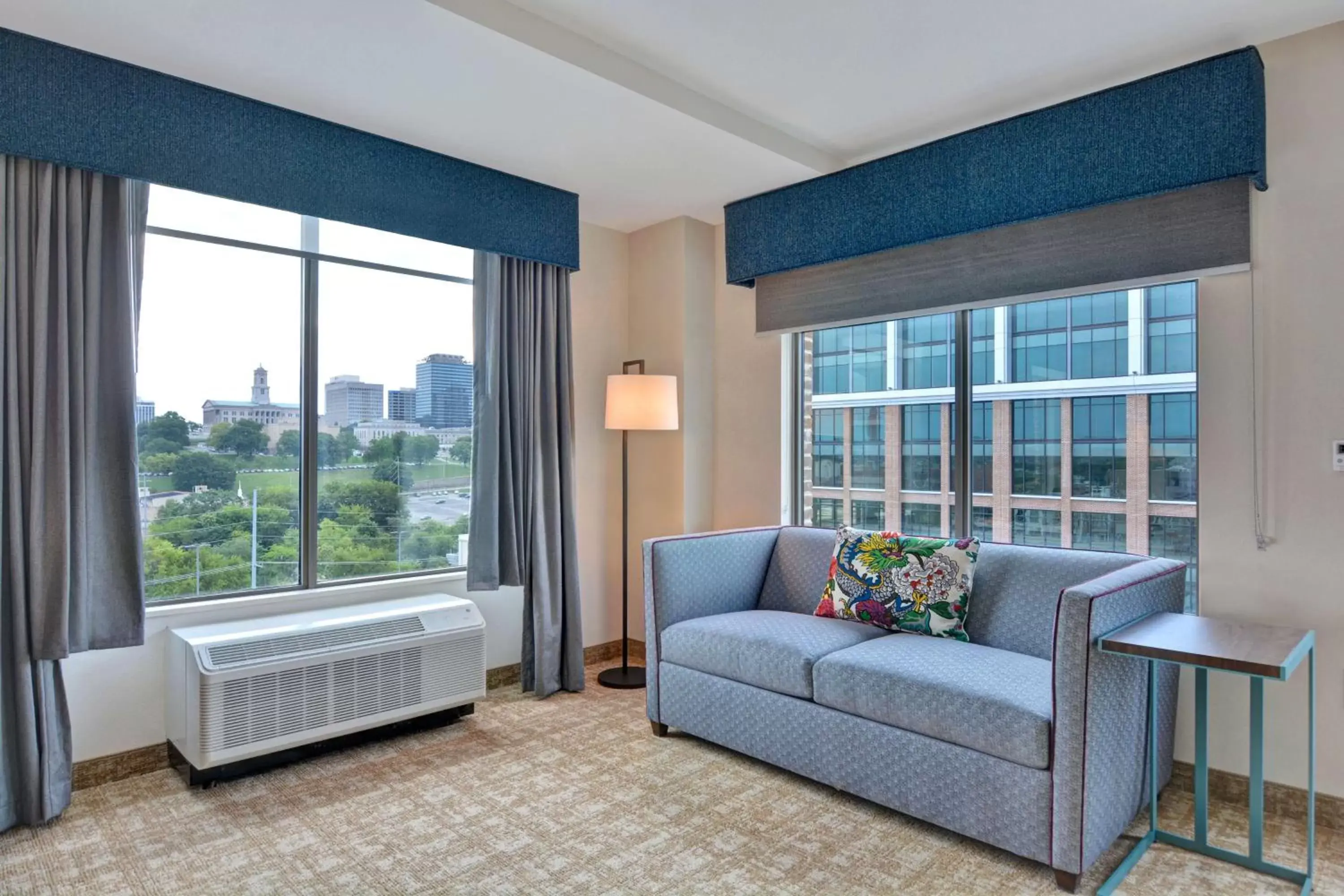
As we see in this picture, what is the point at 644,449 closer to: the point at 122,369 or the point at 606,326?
the point at 606,326

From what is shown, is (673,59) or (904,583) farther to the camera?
(904,583)

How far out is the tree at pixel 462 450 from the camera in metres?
3.84

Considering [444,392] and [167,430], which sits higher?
[444,392]

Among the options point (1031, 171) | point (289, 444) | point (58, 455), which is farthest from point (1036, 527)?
point (58, 455)

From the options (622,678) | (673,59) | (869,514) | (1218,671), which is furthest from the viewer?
(622,678)

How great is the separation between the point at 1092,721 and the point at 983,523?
1.32 m

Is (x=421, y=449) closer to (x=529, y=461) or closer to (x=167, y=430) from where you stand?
(x=529, y=461)

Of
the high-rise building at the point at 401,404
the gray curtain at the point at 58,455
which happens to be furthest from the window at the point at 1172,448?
the gray curtain at the point at 58,455

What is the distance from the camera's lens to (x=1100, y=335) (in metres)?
3.05

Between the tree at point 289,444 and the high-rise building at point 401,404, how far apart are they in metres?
0.41

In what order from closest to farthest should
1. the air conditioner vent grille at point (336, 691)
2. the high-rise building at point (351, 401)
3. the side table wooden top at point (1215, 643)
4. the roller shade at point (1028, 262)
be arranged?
the side table wooden top at point (1215, 643), the roller shade at point (1028, 262), the air conditioner vent grille at point (336, 691), the high-rise building at point (351, 401)

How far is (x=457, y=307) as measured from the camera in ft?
12.7

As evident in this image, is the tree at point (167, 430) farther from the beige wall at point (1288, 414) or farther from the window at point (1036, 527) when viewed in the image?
the beige wall at point (1288, 414)

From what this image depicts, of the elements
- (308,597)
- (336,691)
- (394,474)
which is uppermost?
(394,474)
